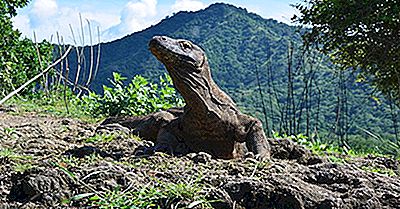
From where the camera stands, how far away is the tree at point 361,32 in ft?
30.2

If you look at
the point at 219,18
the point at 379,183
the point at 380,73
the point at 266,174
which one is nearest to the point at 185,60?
the point at 266,174

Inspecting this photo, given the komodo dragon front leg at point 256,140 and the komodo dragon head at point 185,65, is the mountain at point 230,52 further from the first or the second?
the komodo dragon head at point 185,65

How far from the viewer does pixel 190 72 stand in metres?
3.42

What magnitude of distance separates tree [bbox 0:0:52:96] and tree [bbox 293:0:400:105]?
24.5 ft

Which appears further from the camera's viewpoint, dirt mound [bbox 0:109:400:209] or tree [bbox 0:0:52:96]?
tree [bbox 0:0:52:96]

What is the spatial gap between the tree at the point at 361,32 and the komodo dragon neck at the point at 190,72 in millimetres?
6087

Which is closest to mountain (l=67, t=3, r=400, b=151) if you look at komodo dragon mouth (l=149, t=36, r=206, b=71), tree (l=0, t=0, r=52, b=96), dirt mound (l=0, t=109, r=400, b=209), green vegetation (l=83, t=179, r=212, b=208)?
tree (l=0, t=0, r=52, b=96)

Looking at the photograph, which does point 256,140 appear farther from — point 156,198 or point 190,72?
point 156,198

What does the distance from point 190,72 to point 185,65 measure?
0.06 m

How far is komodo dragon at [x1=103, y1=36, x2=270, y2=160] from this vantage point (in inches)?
A: 132

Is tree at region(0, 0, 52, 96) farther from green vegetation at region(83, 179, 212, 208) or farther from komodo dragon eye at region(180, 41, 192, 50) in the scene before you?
green vegetation at region(83, 179, 212, 208)

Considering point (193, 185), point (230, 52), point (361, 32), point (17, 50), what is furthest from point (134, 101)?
point (230, 52)

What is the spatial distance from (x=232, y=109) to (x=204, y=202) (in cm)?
170

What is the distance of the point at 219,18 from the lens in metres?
66.8
